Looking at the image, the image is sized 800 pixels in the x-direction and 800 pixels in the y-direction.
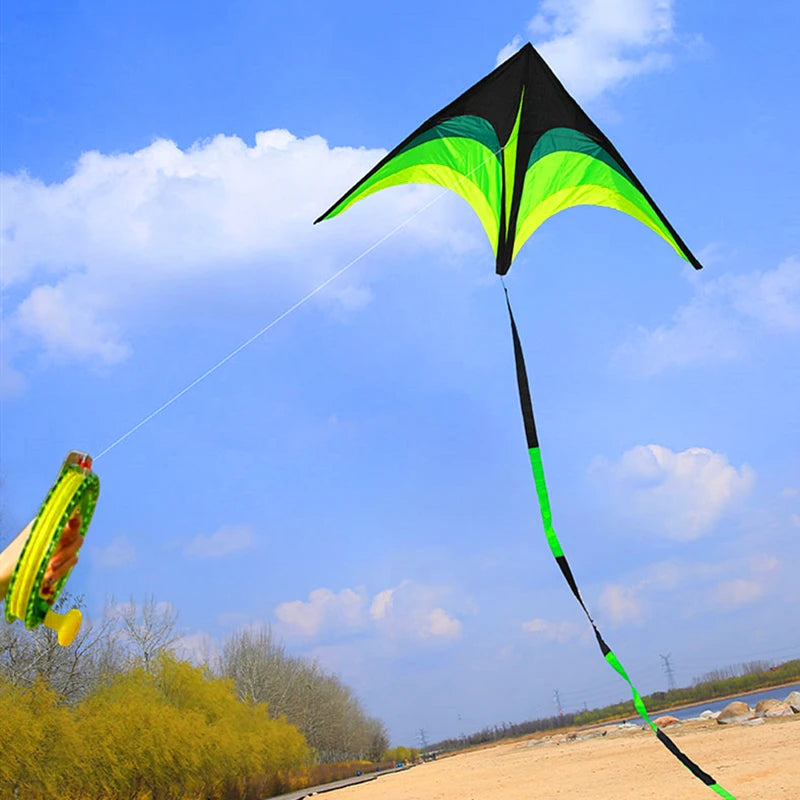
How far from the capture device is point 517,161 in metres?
6.66

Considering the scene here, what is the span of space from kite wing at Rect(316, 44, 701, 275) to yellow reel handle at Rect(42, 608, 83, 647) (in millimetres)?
4671

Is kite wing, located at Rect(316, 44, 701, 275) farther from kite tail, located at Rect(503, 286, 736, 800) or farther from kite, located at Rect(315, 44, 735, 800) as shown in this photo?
kite tail, located at Rect(503, 286, 736, 800)

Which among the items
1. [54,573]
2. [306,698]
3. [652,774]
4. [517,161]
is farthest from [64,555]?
[306,698]

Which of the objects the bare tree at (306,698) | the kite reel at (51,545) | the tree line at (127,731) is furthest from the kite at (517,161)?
the bare tree at (306,698)

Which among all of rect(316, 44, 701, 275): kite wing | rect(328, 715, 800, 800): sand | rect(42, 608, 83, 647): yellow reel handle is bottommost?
rect(328, 715, 800, 800): sand

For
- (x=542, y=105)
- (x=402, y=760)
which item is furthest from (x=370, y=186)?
(x=402, y=760)

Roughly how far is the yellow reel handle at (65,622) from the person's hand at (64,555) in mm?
82

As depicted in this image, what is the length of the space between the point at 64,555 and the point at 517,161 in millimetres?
5499

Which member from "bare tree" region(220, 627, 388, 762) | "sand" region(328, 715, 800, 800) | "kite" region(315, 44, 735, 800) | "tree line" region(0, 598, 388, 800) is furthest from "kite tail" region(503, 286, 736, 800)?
"bare tree" region(220, 627, 388, 762)

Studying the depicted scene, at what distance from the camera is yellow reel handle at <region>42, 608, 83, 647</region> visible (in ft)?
6.23

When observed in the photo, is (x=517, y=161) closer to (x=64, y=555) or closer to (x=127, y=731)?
(x=64, y=555)

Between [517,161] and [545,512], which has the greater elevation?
[517,161]

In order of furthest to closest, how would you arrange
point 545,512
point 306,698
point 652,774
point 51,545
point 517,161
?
1. point 306,698
2. point 652,774
3. point 517,161
4. point 545,512
5. point 51,545

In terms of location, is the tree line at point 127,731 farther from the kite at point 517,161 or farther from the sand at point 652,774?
the kite at point 517,161
